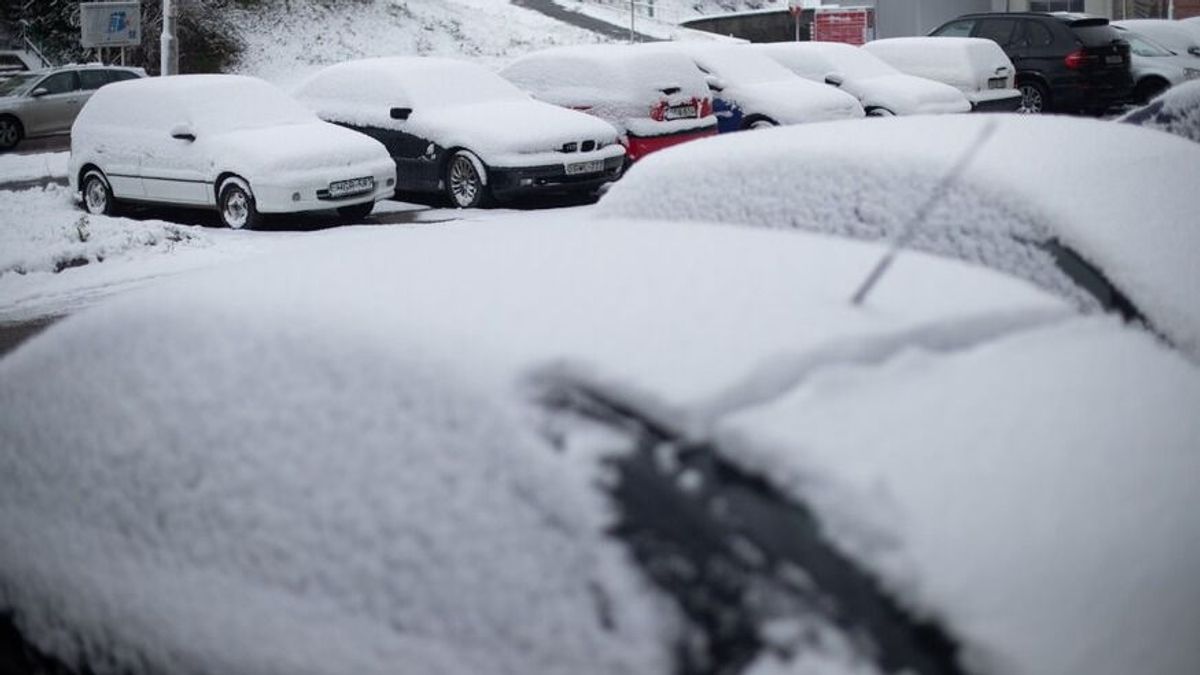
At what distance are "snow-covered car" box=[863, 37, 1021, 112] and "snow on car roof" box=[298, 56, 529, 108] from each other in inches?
311

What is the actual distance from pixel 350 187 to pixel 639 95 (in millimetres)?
3684

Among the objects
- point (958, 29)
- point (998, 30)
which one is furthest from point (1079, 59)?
point (958, 29)

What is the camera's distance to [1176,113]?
6.65 metres

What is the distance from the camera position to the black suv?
22.3 metres

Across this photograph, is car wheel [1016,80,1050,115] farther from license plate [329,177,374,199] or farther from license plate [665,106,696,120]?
license plate [329,177,374,199]

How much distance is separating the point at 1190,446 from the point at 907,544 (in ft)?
2.62

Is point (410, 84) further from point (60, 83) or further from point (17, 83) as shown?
point (17, 83)

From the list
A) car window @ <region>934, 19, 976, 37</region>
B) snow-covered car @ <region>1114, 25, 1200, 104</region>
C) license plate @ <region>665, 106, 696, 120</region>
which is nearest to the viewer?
license plate @ <region>665, 106, 696, 120</region>

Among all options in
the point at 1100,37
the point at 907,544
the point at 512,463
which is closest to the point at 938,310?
the point at 907,544

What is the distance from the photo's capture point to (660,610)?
1.97 meters

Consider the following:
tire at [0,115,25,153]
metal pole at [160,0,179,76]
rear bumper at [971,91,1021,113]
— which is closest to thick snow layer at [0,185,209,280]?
metal pole at [160,0,179,76]

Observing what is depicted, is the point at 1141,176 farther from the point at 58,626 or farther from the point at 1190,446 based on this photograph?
the point at 58,626

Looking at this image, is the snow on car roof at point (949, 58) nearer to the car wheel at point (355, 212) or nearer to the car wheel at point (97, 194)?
the car wheel at point (355, 212)

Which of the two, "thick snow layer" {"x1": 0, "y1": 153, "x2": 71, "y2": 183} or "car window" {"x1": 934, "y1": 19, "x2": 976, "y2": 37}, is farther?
"car window" {"x1": 934, "y1": 19, "x2": 976, "y2": 37}
